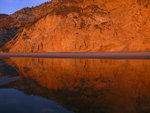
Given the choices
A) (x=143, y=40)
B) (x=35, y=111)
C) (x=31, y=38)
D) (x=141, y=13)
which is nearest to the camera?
(x=35, y=111)

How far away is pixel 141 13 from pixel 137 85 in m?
23.5

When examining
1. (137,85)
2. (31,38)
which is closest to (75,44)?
(31,38)

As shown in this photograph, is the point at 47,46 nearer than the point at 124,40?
No

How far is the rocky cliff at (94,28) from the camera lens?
23.7 metres

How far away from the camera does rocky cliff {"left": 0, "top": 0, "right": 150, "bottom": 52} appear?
2373 centimetres

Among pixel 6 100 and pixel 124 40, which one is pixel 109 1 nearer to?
pixel 124 40

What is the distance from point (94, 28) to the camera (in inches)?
1115

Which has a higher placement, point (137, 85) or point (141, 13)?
point (141, 13)

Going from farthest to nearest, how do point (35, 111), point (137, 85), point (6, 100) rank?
point (137, 85) → point (6, 100) → point (35, 111)

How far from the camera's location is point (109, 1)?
29719mm

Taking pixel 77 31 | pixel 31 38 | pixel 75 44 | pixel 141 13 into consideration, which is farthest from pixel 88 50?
pixel 31 38

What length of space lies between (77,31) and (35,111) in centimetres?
2752

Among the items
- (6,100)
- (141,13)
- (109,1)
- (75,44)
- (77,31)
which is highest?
(109,1)

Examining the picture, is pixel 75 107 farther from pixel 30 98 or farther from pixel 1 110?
pixel 1 110
